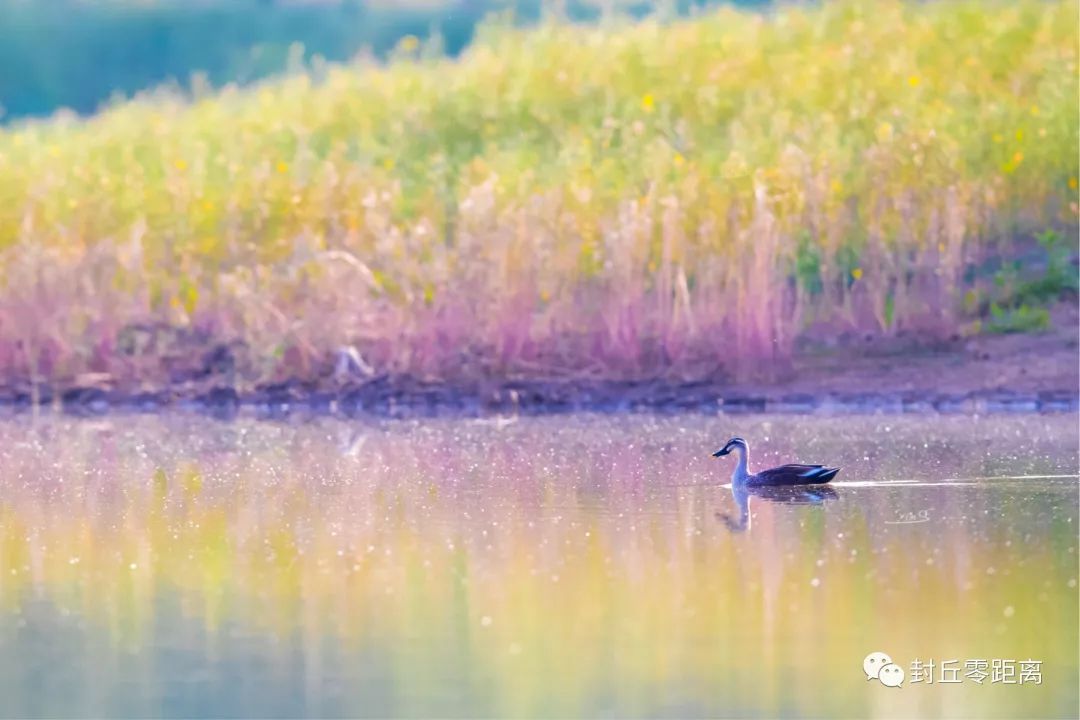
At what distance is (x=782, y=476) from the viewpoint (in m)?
11.5

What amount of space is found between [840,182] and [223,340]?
596 centimetres

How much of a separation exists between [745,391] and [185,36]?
1697 cm

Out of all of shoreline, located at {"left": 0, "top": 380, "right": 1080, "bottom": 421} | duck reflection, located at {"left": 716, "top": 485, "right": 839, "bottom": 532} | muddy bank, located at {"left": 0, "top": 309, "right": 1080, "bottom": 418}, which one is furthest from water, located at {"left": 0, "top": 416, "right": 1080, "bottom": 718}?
muddy bank, located at {"left": 0, "top": 309, "right": 1080, "bottom": 418}

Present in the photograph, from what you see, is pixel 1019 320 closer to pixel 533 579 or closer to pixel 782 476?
pixel 782 476

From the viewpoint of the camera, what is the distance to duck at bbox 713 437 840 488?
11367 millimetres

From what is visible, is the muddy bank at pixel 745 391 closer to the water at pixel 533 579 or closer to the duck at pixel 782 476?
the water at pixel 533 579

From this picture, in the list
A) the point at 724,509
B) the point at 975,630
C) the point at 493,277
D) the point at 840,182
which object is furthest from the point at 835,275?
the point at 975,630

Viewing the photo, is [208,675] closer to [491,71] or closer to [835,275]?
[835,275]

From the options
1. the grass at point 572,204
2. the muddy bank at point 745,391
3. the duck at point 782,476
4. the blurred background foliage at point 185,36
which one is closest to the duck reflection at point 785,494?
the duck at point 782,476

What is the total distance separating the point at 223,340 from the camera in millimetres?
18141

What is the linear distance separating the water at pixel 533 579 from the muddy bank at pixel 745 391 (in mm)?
2164

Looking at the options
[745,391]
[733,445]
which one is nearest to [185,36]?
[745,391]

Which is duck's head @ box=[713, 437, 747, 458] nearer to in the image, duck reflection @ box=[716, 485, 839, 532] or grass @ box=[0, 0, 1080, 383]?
duck reflection @ box=[716, 485, 839, 532]

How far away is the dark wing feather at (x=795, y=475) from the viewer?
11344 mm
